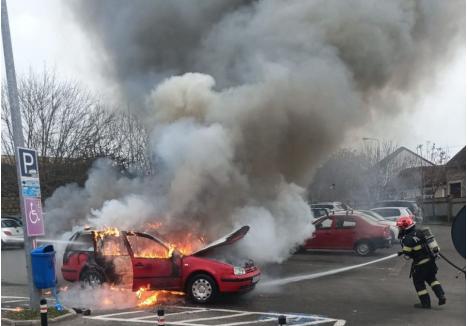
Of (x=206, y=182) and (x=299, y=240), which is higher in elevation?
(x=206, y=182)

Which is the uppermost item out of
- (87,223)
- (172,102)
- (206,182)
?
(172,102)

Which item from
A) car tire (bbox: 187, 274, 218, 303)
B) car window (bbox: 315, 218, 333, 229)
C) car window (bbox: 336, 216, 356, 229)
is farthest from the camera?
car window (bbox: 315, 218, 333, 229)

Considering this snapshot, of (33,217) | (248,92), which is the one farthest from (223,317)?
(248,92)

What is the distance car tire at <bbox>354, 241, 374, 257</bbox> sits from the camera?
602 inches

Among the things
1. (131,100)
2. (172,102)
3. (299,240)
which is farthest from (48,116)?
(299,240)

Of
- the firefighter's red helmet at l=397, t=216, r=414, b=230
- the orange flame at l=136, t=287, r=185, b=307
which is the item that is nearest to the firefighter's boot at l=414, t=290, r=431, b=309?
the firefighter's red helmet at l=397, t=216, r=414, b=230

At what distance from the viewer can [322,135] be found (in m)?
10.8

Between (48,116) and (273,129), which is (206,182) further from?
(48,116)

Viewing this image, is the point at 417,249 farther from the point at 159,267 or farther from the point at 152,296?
the point at 152,296

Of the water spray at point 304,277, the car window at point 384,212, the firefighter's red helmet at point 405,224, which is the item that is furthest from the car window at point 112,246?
the car window at point 384,212

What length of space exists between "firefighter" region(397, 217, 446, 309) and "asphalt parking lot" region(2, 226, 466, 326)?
227 mm

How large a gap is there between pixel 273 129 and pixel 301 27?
245 cm

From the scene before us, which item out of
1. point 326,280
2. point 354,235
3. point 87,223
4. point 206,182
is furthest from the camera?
point 354,235

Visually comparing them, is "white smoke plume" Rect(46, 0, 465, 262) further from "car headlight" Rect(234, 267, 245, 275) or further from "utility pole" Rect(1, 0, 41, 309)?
"utility pole" Rect(1, 0, 41, 309)
